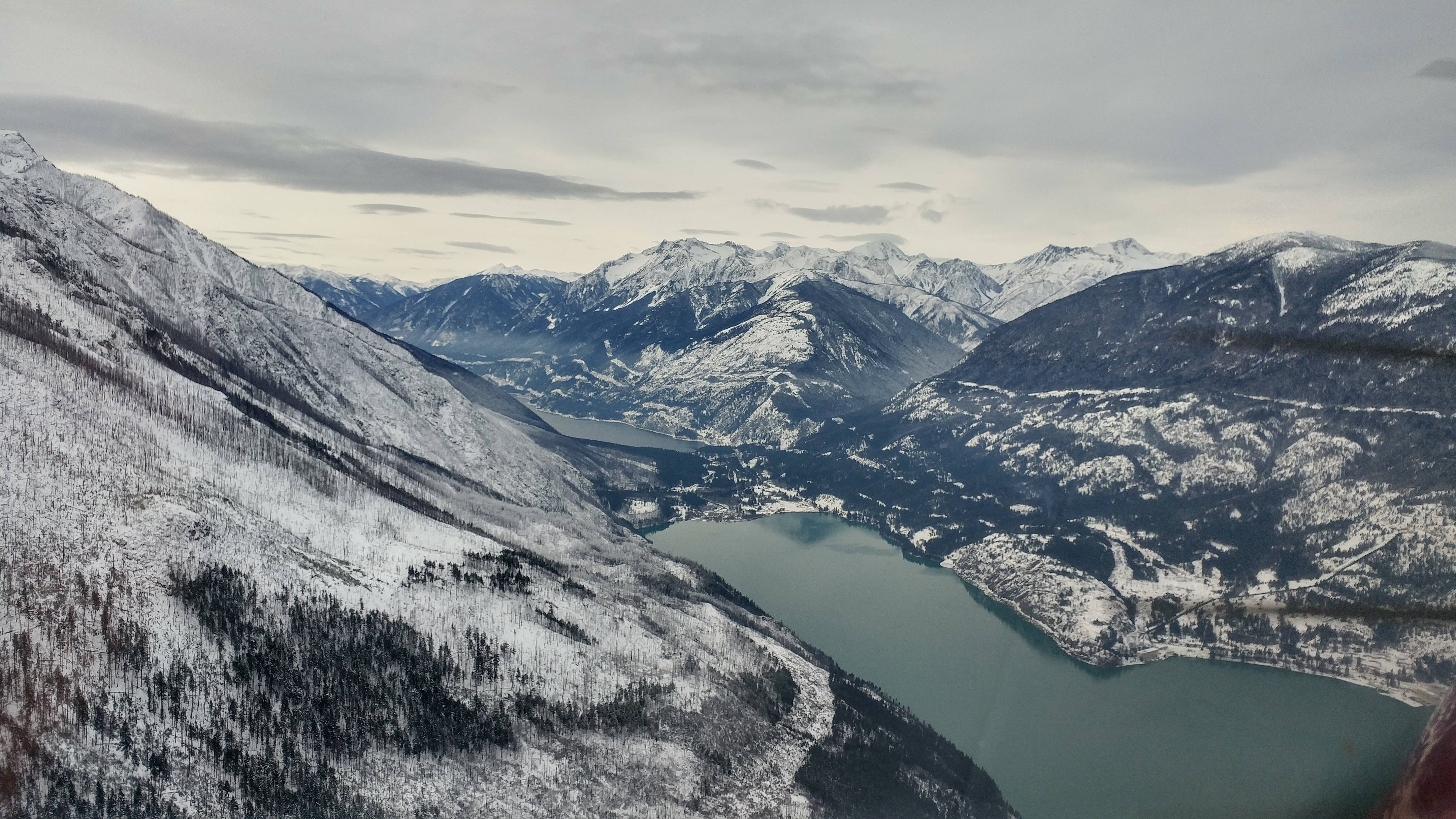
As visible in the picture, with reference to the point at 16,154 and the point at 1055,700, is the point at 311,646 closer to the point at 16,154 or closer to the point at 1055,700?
the point at 1055,700

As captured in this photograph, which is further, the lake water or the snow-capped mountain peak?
the snow-capped mountain peak

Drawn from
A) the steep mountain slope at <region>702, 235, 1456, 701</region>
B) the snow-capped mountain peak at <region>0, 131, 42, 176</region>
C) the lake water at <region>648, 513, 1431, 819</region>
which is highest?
the snow-capped mountain peak at <region>0, 131, 42, 176</region>

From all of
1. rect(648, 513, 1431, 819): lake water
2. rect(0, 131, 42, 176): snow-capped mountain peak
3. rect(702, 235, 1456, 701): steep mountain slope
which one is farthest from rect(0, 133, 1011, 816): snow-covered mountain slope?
rect(702, 235, 1456, 701): steep mountain slope

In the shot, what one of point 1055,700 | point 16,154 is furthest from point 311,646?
point 16,154

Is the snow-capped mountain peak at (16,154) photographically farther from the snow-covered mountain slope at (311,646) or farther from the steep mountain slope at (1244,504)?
the steep mountain slope at (1244,504)

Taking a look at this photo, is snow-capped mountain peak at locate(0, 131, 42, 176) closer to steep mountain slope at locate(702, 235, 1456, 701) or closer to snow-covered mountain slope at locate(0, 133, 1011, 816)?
snow-covered mountain slope at locate(0, 133, 1011, 816)

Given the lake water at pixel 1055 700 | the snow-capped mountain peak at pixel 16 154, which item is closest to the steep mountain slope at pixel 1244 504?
the lake water at pixel 1055 700

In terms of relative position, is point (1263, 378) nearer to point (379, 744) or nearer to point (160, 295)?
point (379, 744)
